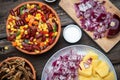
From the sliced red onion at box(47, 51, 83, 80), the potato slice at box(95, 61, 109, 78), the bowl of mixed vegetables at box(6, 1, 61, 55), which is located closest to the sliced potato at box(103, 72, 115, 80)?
the potato slice at box(95, 61, 109, 78)

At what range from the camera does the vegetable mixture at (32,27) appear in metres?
1.71

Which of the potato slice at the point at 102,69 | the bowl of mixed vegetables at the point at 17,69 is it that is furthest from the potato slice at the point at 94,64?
the bowl of mixed vegetables at the point at 17,69

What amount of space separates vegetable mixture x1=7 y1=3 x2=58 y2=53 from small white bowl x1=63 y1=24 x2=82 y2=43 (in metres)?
0.05

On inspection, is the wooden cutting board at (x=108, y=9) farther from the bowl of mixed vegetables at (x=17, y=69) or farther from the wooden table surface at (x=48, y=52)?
the bowl of mixed vegetables at (x=17, y=69)

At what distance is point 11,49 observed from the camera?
178 cm

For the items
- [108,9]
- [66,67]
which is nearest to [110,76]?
[66,67]

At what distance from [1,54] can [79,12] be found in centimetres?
39

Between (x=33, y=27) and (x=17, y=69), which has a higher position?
(x=33, y=27)

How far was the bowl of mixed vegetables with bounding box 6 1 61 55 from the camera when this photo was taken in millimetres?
1706

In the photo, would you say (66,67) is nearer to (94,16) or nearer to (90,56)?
(90,56)

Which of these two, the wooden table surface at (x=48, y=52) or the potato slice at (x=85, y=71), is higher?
the wooden table surface at (x=48, y=52)

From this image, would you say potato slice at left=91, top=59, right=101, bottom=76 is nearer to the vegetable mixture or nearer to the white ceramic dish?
the white ceramic dish

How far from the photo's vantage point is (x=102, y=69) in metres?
1.67

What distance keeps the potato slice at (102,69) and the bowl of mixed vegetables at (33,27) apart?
0.22 metres
